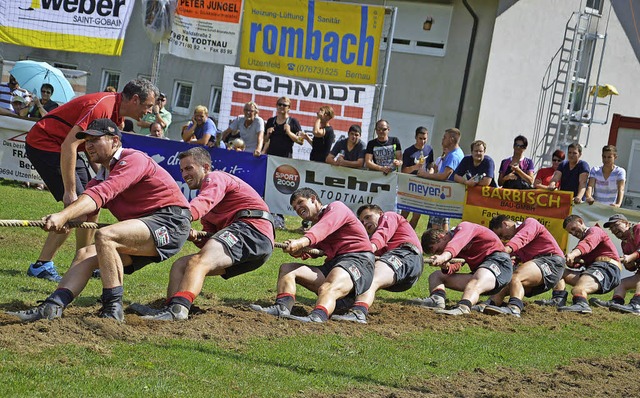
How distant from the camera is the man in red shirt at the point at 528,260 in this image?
1186cm

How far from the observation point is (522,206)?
15.6m

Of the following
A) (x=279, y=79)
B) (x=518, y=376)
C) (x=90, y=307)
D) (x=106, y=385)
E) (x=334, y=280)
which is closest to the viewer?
(x=106, y=385)

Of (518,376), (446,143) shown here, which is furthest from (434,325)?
(446,143)

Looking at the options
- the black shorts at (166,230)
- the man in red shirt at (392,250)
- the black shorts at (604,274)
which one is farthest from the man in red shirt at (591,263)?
the black shorts at (166,230)

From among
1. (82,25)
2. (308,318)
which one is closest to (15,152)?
(82,25)

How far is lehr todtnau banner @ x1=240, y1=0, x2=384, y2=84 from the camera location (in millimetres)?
17703

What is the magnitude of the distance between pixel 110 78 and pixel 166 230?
2346 centimetres

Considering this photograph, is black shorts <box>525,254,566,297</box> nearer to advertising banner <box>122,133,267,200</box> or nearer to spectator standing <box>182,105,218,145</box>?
advertising banner <box>122,133,267,200</box>

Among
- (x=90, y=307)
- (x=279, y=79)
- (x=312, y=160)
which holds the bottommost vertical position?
(x=90, y=307)

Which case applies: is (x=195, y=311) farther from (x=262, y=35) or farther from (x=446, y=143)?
(x=262, y=35)

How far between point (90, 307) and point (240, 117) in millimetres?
8705

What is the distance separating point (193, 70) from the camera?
2973 cm

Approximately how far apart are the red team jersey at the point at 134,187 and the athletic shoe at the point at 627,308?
6.90 m

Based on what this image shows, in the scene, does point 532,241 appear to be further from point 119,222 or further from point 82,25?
point 82,25
